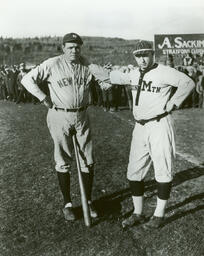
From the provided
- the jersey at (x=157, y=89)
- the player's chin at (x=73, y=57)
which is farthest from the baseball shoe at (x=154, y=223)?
the player's chin at (x=73, y=57)

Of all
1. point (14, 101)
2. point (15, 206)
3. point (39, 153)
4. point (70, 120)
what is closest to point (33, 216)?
point (15, 206)

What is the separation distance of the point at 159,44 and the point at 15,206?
767 inches

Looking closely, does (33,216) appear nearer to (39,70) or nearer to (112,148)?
(39,70)

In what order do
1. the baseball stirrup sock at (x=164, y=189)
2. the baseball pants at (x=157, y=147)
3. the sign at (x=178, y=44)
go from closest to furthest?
the baseball pants at (x=157, y=147), the baseball stirrup sock at (x=164, y=189), the sign at (x=178, y=44)

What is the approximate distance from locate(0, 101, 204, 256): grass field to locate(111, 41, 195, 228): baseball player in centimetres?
38

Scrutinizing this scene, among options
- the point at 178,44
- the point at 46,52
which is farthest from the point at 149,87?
the point at 46,52

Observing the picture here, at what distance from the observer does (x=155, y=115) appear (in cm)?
495

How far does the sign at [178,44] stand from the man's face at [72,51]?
1915 cm

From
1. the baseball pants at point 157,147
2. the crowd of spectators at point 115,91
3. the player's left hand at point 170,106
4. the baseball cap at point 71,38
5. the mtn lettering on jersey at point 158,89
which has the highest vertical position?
the baseball cap at point 71,38

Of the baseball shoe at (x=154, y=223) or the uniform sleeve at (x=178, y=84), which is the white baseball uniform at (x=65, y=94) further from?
the baseball shoe at (x=154, y=223)

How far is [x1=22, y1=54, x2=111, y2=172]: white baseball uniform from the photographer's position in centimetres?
528

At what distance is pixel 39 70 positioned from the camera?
207 inches

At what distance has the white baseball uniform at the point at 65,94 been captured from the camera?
5.28 metres

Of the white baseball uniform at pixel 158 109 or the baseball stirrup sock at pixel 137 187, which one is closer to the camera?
the white baseball uniform at pixel 158 109
